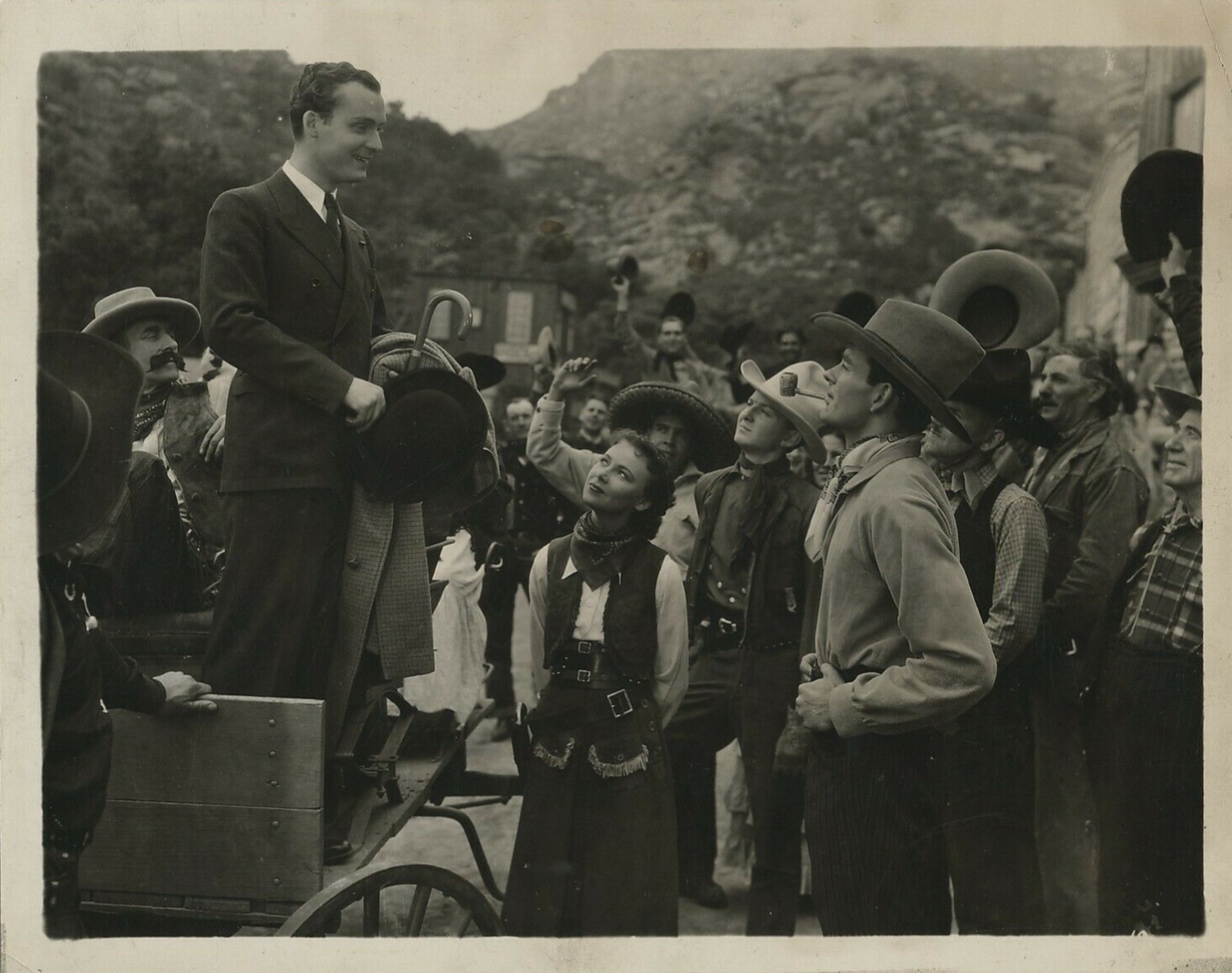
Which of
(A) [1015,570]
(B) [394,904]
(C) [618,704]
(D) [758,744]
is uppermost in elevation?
(A) [1015,570]

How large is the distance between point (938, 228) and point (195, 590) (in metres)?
11.8

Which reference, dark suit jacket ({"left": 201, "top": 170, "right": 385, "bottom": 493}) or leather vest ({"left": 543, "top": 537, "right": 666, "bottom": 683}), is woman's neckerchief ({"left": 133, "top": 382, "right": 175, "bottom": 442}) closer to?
dark suit jacket ({"left": 201, "top": 170, "right": 385, "bottom": 493})

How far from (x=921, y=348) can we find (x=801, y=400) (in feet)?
5.06

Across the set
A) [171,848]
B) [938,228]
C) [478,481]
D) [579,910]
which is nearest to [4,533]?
[171,848]

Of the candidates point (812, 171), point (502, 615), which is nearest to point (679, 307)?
point (502, 615)

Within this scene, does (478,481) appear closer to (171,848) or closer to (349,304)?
(349,304)

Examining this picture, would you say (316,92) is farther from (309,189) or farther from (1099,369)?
(1099,369)

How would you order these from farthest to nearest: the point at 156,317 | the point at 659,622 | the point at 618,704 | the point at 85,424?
1. the point at 659,622
2. the point at 618,704
3. the point at 156,317
4. the point at 85,424

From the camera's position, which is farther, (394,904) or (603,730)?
(394,904)

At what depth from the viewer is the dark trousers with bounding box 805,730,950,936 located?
275 cm

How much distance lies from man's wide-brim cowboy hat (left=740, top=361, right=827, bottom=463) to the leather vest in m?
1.02

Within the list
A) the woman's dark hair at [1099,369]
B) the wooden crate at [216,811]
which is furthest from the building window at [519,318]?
the wooden crate at [216,811]

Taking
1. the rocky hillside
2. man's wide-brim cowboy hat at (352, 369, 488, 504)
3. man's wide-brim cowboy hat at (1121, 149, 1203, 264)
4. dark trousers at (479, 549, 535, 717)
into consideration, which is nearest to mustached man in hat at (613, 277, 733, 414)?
the rocky hillside

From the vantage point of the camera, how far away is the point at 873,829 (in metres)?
2.77
